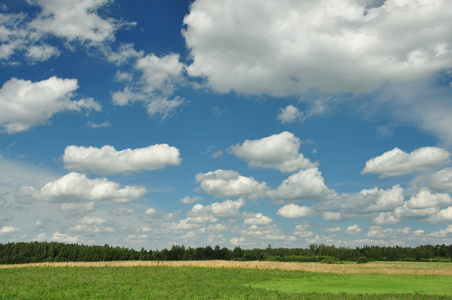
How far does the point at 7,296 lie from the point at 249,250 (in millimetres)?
131989

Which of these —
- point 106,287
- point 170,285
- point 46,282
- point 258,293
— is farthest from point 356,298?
A: point 46,282

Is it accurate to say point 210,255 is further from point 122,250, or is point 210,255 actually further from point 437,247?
point 437,247

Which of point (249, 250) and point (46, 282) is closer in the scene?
point (46, 282)

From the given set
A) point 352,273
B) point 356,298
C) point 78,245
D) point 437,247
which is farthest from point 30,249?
point 437,247

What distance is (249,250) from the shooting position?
520ft

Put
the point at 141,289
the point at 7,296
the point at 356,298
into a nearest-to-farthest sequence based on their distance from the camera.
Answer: the point at 356,298 → the point at 7,296 → the point at 141,289

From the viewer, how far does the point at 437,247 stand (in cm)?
17312

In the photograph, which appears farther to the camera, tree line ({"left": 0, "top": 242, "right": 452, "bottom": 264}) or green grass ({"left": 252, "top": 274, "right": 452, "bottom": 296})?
tree line ({"left": 0, "top": 242, "right": 452, "bottom": 264})

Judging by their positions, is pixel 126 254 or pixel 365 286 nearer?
pixel 365 286

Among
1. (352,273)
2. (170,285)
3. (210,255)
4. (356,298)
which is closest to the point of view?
(356,298)

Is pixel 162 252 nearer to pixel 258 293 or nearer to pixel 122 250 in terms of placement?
pixel 122 250

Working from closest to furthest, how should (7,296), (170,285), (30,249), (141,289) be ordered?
(7,296), (141,289), (170,285), (30,249)

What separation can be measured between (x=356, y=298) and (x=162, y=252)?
355ft

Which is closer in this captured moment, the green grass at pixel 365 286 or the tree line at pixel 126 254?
the green grass at pixel 365 286
